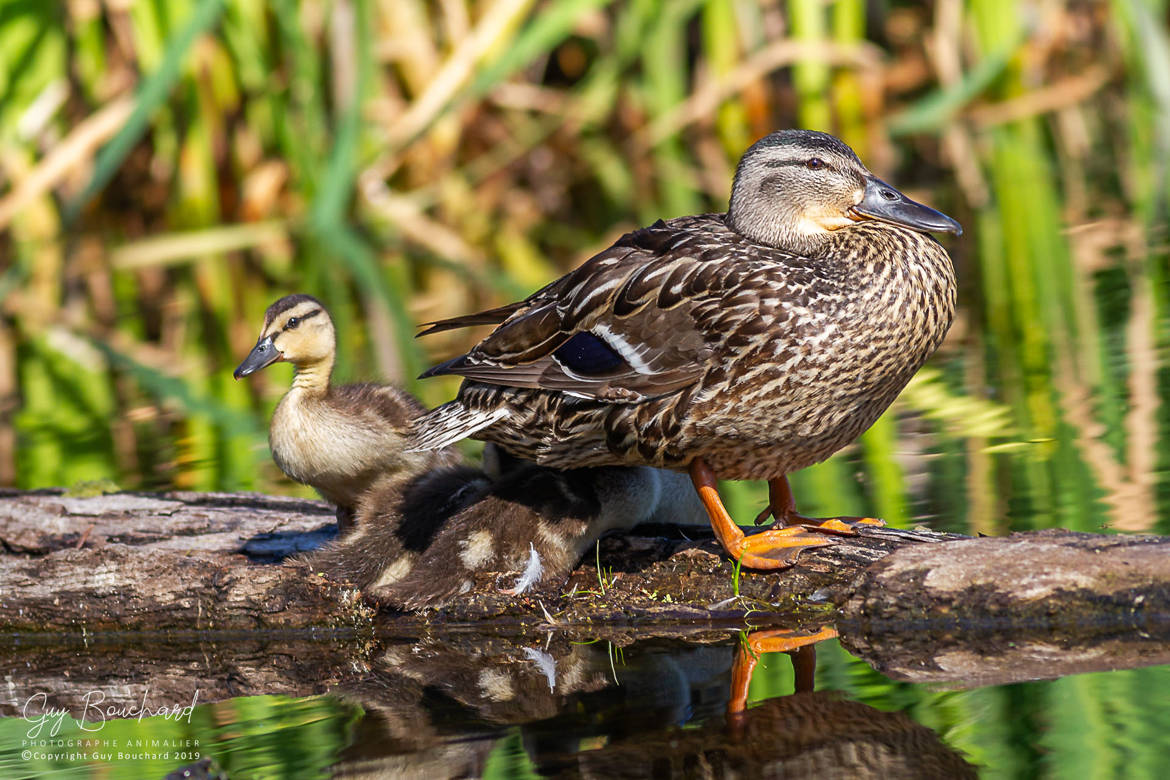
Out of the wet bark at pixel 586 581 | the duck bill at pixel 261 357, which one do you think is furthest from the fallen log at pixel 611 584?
the duck bill at pixel 261 357

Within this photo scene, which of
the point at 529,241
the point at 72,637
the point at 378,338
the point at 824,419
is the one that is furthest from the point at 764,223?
the point at 529,241

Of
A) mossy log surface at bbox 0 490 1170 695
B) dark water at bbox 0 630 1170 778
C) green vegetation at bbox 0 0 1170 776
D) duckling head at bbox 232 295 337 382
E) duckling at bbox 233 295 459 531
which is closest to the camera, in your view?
dark water at bbox 0 630 1170 778

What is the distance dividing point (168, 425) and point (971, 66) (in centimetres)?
984

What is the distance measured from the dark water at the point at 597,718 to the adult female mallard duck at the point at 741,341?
56 centimetres

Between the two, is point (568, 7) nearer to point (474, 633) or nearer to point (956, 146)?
point (956, 146)

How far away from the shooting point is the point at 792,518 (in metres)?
4.72

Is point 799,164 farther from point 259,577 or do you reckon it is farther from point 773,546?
point 259,577

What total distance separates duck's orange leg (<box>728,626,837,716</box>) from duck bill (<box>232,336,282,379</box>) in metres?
2.24

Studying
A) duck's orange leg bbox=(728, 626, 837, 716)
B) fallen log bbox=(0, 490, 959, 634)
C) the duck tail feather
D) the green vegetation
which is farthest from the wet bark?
the green vegetation

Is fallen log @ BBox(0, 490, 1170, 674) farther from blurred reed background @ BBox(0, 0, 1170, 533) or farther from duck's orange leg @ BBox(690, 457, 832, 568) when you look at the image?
blurred reed background @ BBox(0, 0, 1170, 533)

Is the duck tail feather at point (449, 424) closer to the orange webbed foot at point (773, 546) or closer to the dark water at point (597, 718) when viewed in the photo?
the dark water at point (597, 718)

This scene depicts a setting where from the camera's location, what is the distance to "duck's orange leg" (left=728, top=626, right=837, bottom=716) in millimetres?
3736

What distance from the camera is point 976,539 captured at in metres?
4.16

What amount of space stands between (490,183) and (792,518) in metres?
10.7
